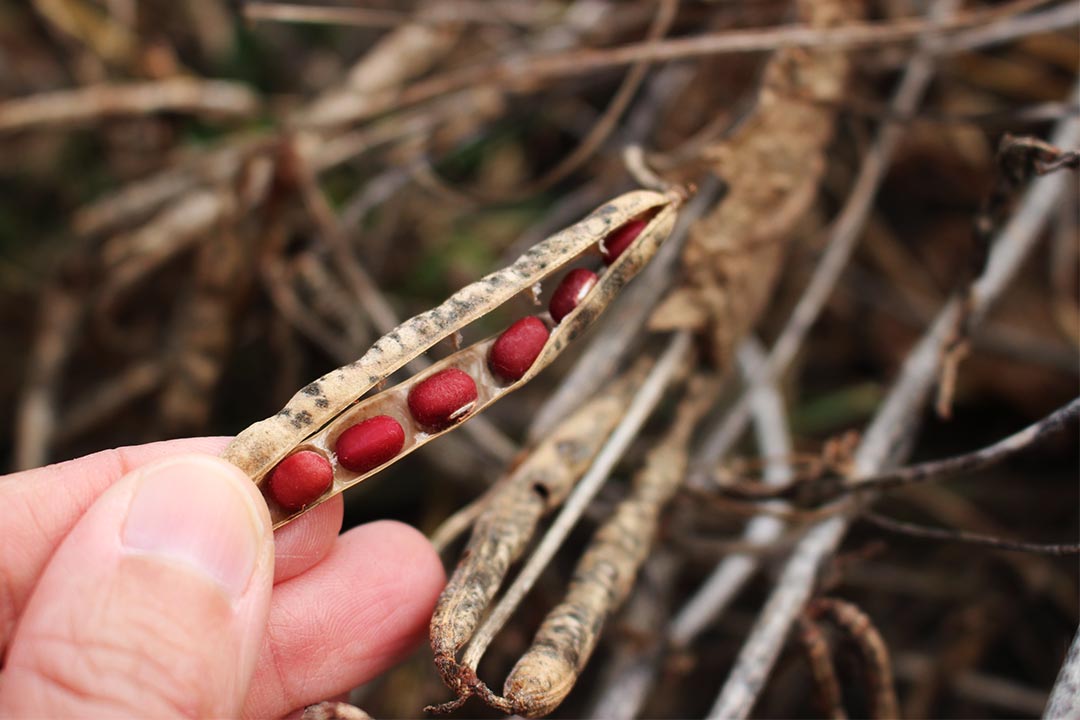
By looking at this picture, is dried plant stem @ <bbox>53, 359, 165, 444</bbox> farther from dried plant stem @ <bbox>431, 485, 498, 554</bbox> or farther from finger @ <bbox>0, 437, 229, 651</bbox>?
dried plant stem @ <bbox>431, 485, 498, 554</bbox>

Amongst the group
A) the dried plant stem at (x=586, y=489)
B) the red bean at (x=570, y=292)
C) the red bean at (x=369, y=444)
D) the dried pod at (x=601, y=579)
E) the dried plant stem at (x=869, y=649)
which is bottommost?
the dried plant stem at (x=869, y=649)

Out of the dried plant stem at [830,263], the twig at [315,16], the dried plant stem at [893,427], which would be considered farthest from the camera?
the twig at [315,16]

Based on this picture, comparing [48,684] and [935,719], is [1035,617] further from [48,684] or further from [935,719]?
[48,684]

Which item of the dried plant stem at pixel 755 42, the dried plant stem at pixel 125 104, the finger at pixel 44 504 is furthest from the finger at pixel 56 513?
the dried plant stem at pixel 125 104

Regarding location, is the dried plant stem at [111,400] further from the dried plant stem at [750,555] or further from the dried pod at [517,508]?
the dried plant stem at [750,555]

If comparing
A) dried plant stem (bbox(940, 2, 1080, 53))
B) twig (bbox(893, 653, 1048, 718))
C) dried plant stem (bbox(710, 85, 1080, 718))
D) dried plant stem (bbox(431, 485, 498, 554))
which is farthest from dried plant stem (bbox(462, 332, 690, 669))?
dried plant stem (bbox(940, 2, 1080, 53))

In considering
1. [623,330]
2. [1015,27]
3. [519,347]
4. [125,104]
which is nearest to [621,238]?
[519,347]

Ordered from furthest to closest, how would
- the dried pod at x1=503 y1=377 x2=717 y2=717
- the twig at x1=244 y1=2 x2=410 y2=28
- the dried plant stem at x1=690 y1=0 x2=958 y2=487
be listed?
the twig at x1=244 y1=2 x2=410 y2=28
the dried plant stem at x1=690 y1=0 x2=958 y2=487
the dried pod at x1=503 y1=377 x2=717 y2=717
